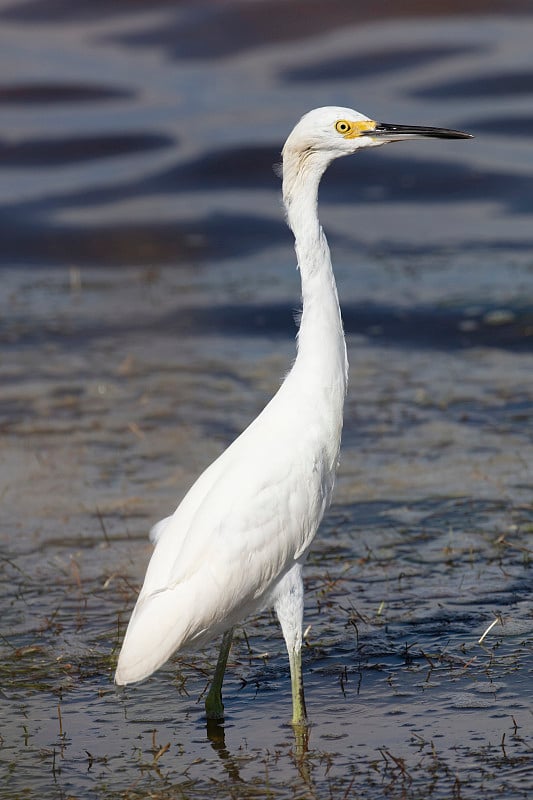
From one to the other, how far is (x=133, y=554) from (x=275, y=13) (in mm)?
10210

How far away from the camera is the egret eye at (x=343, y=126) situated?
13.1 ft

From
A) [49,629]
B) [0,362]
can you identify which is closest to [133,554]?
[49,629]

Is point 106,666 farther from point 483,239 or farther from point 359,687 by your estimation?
point 483,239

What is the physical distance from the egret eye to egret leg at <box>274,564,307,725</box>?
1.37 metres

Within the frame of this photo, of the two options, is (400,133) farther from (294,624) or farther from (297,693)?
(297,693)

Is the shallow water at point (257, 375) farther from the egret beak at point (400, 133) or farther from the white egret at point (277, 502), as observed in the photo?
the egret beak at point (400, 133)

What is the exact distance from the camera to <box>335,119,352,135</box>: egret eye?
13.1 ft

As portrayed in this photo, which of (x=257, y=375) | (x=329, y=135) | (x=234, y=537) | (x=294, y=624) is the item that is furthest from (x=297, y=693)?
(x=257, y=375)

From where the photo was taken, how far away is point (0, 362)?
26.9ft

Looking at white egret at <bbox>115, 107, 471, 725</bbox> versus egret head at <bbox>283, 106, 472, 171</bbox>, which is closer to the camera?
white egret at <bbox>115, 107, 471, 725</bbox>

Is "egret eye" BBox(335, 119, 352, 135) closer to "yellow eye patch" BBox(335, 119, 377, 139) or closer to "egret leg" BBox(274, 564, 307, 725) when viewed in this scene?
"yellow eye patch" BBox(335, 119, 377, 139)

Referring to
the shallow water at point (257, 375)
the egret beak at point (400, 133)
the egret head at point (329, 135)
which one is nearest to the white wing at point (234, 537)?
the shallow water at point (257, 375)

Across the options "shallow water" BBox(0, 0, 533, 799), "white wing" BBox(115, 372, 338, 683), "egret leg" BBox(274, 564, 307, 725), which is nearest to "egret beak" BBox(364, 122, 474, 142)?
"white wing" BBox(115, 372, 338, 683)

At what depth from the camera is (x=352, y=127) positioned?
4.01 metres
